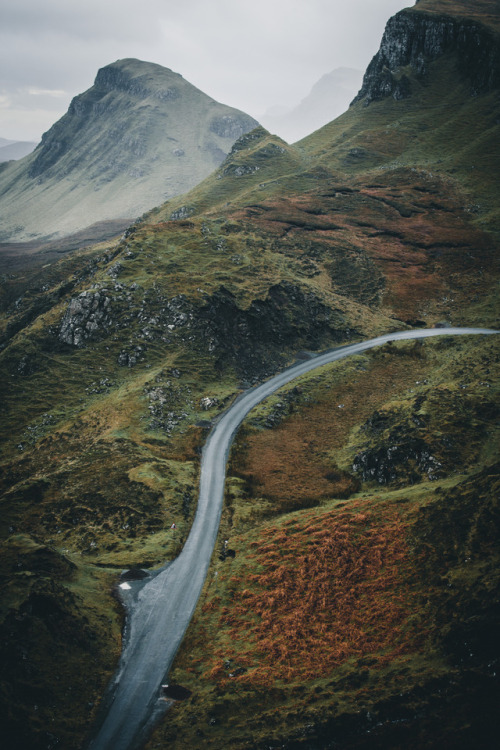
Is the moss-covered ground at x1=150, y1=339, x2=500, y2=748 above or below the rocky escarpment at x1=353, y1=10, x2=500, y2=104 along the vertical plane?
below

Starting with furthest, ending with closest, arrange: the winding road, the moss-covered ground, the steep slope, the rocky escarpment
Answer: the rocky escarpment < the winding road < the steep slope < the moss-covered ground

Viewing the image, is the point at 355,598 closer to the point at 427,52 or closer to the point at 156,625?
the point at 156,625

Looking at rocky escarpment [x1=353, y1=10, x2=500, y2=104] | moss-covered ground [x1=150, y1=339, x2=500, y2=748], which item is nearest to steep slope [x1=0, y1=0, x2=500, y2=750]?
moss-covered ground [x1=150, y1=339, x2=500, y2=748]

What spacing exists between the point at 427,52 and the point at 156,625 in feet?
756

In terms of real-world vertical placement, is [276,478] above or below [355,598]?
above

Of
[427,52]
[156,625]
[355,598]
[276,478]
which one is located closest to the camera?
[355,598]

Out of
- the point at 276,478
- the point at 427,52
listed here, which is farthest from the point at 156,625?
the point at 427,52

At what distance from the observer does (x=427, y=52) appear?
584 feet

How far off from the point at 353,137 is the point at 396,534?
17997 centimetres

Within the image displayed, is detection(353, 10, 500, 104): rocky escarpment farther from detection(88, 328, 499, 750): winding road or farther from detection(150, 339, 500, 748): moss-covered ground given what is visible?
detection(88, 328, 499, 750): winding road

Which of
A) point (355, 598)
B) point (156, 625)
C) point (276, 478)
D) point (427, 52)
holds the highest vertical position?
point (427, 52)

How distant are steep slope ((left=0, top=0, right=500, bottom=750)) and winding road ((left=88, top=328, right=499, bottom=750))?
106 centimetres

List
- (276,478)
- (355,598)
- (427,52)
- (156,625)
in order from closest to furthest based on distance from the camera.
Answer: (355,598) → (156,625) → (276,478) → (427,52)

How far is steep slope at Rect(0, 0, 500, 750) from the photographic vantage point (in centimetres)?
2408
